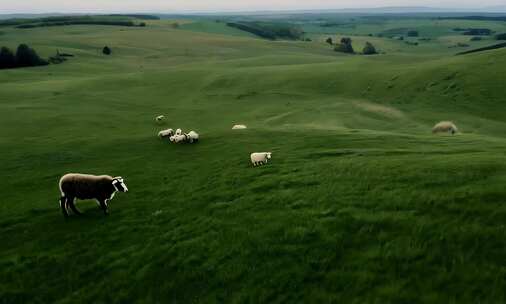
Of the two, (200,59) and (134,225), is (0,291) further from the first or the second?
(200,59)

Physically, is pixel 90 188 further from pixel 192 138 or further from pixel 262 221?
pixel 192 138

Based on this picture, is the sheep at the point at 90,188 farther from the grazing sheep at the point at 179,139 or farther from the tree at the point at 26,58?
the tree at the point at 26,58

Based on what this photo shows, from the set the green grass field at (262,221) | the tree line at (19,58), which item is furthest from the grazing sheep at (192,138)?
the tree line at (19,58)

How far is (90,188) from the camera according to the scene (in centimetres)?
1817

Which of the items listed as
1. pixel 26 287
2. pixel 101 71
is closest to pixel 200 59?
pixel 101 71

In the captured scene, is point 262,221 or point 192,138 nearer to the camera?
point 262,221

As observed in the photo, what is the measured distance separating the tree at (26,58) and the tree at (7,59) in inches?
45.3

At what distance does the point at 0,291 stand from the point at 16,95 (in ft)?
200

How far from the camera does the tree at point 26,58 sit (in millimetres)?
109000

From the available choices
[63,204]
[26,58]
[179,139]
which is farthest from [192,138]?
[26,58]

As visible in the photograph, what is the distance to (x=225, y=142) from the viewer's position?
32.0 meters

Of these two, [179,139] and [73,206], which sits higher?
[73,206]

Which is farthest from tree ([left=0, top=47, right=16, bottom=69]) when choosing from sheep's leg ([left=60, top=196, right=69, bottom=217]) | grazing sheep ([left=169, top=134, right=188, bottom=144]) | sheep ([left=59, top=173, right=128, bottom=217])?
sheep ([left=59, top=173, right=128, bottom=217])

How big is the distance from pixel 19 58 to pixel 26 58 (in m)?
1.68
